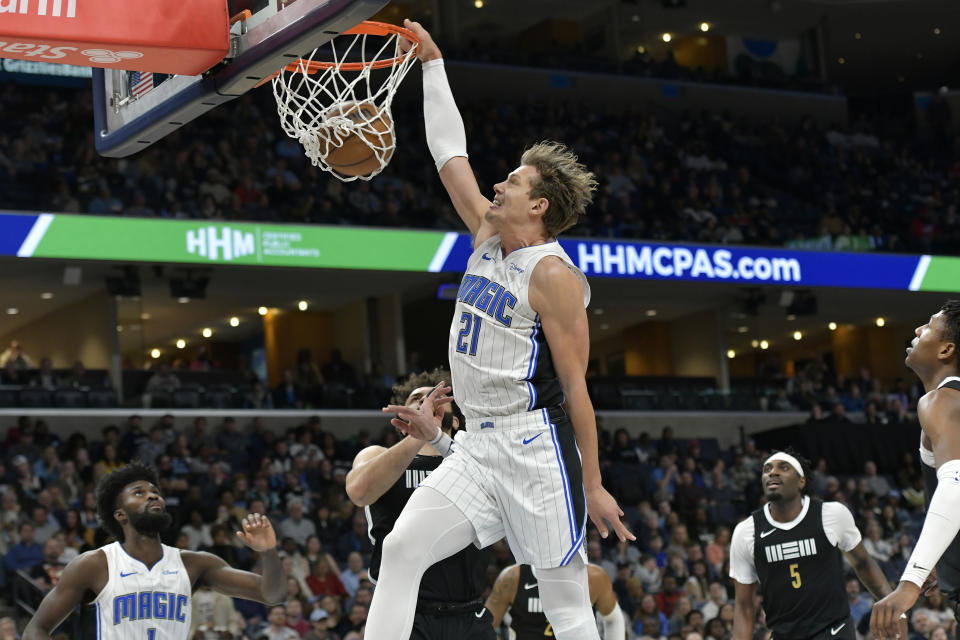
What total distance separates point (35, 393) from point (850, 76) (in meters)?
24.5

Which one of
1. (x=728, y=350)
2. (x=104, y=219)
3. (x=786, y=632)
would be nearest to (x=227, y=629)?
(x=786, y=632)

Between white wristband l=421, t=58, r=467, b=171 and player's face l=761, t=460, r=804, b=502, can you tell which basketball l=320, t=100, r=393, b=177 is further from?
player's face l=761, t=460, r=804, b=502

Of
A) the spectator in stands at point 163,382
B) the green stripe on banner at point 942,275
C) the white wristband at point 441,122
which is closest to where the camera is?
the white wristband at point 441,122

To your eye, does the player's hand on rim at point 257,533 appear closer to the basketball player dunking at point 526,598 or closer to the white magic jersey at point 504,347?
the white magic jersey at point 504,347

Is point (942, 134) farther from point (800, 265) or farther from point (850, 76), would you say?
point (800, 265)

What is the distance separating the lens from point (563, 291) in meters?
4.29

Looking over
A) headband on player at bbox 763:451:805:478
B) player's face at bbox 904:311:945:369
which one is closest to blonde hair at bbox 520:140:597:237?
player's face at bbox 904:311:945:369

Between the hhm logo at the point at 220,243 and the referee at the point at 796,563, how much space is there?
11.6 m

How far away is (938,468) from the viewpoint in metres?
4.54

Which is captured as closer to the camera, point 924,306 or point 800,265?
point 800,265

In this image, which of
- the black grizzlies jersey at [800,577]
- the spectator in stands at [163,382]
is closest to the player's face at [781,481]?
the black grizzlies jersey at [800,577]

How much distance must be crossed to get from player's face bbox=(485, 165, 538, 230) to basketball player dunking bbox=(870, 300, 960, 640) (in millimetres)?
1593

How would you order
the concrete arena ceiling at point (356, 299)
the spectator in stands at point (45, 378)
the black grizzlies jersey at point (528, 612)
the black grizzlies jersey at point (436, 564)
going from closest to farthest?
1. the black grizzlies jersey at point (436, 564)
2. the black grizzlies jersey at point (528, 612)
3. the spectator in stands at point (45, 378)
4. the concrete arena ceiling at point (356, 299)

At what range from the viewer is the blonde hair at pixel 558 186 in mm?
4512
